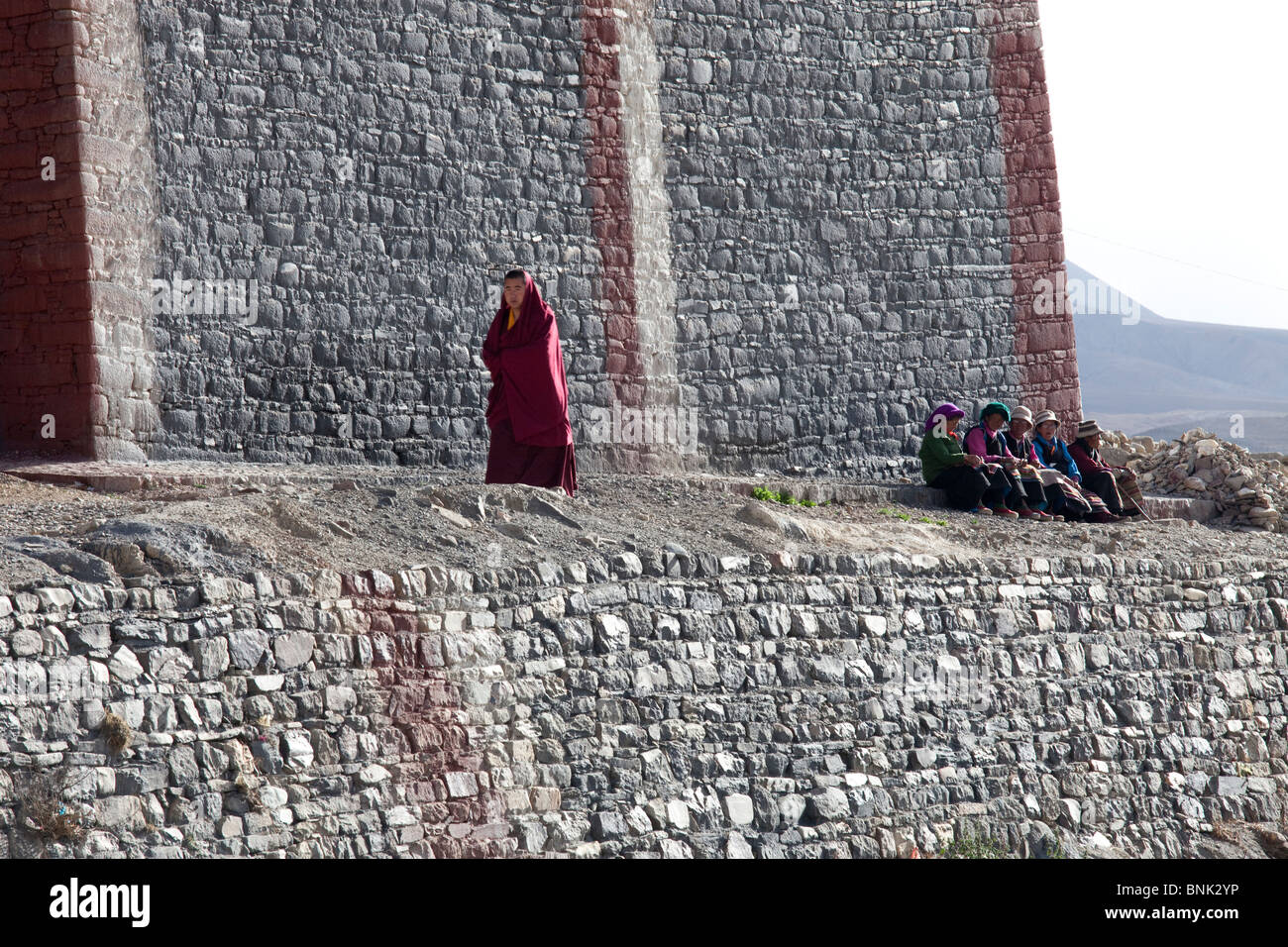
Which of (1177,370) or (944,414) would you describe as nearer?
(944,414)

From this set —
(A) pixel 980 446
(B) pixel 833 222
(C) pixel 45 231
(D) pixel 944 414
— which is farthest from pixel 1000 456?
(C) pixel 45 231

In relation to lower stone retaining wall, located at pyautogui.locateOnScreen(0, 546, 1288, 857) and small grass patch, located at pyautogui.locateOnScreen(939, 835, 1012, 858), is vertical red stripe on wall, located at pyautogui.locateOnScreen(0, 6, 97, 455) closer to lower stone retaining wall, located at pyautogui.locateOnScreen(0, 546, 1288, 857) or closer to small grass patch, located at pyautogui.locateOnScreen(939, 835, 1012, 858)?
lower stone retaining wall, located at pyautogui.locateOnScreen(0, 546, 1288, 857)

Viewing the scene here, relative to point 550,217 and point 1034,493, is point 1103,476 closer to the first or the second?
point 1034,493

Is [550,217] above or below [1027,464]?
above

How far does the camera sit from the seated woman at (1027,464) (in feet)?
31.9

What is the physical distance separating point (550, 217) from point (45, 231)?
3485 mm

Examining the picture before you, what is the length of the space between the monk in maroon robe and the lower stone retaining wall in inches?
54.2

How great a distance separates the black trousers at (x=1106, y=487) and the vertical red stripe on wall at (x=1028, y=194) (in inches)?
52.3

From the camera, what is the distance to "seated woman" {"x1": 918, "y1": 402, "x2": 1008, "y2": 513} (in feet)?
32.0

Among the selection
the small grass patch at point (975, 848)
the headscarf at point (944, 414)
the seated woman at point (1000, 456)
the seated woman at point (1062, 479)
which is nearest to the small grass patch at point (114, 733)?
the small grass patch at point (975, 848)

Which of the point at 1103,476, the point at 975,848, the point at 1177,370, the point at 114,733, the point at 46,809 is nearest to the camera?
the point at 46,809

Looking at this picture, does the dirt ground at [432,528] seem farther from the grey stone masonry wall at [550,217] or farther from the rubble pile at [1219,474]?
the rubble pile at [1219,474]

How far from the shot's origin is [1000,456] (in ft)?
32.8

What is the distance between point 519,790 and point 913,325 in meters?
7.07
